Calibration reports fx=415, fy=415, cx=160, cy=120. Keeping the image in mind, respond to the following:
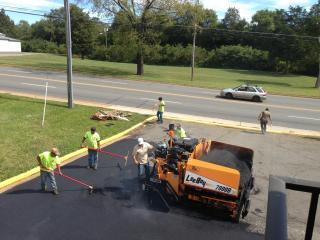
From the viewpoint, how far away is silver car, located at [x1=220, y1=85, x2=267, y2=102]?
32881 millimetres

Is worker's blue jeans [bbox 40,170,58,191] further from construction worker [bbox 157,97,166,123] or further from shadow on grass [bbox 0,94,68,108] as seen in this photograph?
shadow on grass [bbox 0,94,68,108]

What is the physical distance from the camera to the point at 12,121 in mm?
20297

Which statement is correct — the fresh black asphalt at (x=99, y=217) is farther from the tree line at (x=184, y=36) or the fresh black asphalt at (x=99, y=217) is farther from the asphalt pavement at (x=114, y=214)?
the tree line at (x=184, y=36)

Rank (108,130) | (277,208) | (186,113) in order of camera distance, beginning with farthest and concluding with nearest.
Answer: (186,113), (108,130), (277,208)

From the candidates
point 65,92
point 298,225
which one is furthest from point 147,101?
point 298,225

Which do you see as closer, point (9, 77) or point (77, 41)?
point (9, 77)

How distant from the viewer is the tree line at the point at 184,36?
42094mm

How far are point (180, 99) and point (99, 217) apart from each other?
2094 centimetres

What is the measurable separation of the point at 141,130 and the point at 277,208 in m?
18.2

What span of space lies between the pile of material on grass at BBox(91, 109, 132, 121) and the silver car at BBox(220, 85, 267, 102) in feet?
42.2

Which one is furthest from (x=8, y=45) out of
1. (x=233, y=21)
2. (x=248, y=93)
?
(x=248, y=93)

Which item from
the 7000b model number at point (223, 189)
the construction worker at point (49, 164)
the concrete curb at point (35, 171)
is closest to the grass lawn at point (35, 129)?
the concrete curb at point (35, 171)

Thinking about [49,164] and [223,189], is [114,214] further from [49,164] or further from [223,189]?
[223,189]

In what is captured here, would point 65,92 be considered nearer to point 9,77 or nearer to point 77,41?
point 9,77
